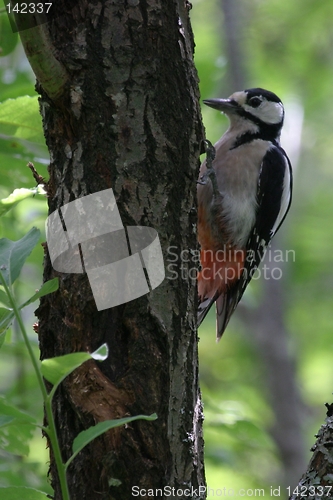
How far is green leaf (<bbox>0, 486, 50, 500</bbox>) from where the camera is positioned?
1.51 metres

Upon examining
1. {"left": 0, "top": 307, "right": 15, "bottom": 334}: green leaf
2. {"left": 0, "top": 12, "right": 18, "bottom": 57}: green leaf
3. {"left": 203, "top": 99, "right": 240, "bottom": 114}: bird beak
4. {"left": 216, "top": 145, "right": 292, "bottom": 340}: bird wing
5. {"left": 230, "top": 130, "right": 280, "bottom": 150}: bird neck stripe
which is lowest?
{"left": 0, "top": 307, "right": 15, "bottom": 334}: green leaf

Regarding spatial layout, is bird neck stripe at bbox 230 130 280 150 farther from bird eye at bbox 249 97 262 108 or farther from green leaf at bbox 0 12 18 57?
green leaf at bbox 0 12 18 57

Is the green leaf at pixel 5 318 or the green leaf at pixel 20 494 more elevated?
the green leaf at pixel 5 318

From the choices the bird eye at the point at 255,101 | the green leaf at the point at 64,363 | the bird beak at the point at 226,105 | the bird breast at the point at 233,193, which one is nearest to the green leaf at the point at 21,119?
the green leaf at the point at 64,363

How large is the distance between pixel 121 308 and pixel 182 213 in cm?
35

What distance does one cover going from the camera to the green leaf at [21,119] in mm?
2045

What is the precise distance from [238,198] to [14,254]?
101 inches

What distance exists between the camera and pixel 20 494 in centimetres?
154

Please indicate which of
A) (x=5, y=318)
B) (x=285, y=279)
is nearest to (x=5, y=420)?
(x=5, y=318)

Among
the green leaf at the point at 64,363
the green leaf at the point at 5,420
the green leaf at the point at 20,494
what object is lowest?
the green leaf at the point at 20,494

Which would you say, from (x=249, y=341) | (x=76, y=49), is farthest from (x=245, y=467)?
(x=76, y=49)

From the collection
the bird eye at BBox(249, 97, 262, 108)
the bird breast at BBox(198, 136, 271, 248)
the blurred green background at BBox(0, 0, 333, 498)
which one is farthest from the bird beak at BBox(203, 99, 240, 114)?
the blurred green background at BBox(0, 0, 333, 498)

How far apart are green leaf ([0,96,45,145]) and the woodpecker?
159cm

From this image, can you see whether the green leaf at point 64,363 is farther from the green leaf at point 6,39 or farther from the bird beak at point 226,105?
the bird beak at point 226,105
